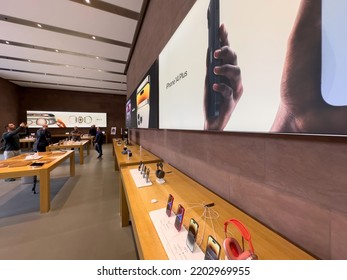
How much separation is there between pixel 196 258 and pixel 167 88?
192 cm

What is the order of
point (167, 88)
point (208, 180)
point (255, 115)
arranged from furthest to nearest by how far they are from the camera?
point (167, 88) → point (208, 180) → point (255, 115)

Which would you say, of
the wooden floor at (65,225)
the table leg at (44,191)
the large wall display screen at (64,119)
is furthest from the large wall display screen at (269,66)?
the large wall display screen at (64,119)

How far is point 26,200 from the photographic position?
10.2ft

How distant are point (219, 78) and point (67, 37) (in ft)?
19.1

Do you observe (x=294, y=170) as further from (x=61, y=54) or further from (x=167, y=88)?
(x=61, y=54)

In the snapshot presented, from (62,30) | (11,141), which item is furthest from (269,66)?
(11,141)

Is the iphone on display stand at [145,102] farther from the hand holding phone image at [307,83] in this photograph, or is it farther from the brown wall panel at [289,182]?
the hand holding phone image at [307,83]

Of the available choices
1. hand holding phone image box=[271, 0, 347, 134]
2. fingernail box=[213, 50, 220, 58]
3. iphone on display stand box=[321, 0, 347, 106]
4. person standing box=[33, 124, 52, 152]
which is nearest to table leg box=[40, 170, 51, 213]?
person standing box=[33, 124, 52, 152]

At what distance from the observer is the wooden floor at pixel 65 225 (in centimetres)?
180

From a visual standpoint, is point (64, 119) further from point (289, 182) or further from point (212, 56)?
point (289, 182)

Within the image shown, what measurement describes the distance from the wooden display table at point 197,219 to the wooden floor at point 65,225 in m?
0.86

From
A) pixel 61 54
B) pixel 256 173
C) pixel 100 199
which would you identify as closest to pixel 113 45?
pixel 61 54

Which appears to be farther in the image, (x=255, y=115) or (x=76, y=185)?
(x=76, y=185)

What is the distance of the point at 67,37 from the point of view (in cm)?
495
